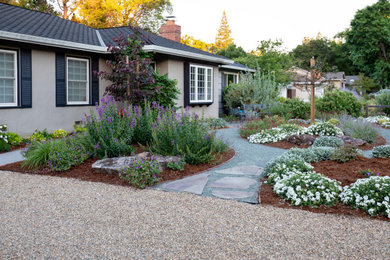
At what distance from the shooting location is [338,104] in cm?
1385

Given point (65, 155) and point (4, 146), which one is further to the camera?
point (4, 146)

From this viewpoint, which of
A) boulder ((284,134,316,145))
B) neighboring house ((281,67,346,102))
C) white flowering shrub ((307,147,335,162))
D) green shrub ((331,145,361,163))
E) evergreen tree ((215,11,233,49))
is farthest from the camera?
evergreen tree ((215,11,233,49))

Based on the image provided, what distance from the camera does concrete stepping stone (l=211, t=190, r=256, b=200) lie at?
4.21 meters

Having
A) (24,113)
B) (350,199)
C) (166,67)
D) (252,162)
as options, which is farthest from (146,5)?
(350,199)

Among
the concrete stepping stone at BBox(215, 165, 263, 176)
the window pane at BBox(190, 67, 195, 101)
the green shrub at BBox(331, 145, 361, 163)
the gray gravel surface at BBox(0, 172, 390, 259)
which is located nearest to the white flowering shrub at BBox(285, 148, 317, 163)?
the green shrub at BBox(331, 145, 361, 163)

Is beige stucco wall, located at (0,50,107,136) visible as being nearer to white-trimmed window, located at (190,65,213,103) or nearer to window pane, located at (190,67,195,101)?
window pane, located at (190,67,195,101)

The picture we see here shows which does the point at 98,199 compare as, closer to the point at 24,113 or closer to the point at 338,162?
the point at 338,162

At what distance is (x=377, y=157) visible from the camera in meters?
6.04

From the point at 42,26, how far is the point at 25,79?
2.34m

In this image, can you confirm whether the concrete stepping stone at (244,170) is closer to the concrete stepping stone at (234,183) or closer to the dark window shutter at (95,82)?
the concrete stepping stone at (234,183)

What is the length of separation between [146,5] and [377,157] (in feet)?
85.3

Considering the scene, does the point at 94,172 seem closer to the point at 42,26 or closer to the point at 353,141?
the point at 353,141

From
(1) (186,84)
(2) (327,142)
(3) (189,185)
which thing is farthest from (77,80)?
(2) (327,142)

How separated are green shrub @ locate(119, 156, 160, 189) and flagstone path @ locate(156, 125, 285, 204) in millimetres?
171
